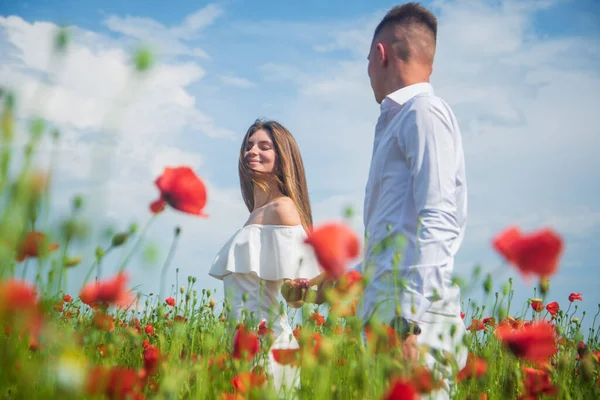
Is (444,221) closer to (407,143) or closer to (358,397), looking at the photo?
(407,143)

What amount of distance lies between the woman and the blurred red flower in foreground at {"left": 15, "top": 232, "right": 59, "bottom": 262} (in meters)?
1.54

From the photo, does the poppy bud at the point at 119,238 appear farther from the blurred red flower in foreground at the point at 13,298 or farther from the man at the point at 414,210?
the man at the point at 414,210

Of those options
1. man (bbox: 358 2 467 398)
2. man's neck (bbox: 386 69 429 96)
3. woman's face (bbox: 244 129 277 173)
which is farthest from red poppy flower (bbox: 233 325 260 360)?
woman's face (bbox: 244 129 277 173)

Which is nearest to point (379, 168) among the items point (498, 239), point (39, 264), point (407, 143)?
point (407, 143)

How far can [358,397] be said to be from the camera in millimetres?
1604

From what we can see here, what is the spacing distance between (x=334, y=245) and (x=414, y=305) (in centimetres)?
43

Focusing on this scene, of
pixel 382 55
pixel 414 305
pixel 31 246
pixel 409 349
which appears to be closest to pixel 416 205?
pixel 414 305

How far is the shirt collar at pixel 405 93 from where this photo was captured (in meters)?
1.96

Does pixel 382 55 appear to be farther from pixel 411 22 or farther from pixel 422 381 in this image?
pixel 422 381

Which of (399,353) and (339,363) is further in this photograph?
(339,363)

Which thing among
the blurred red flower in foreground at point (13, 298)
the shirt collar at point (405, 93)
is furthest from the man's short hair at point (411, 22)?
the blurred red flower in foreground at point (13, 298)

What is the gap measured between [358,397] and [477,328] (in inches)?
66.6

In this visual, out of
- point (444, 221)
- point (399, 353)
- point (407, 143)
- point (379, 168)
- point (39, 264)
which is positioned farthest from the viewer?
point (379, 168)

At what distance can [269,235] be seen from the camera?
3.21 metres
